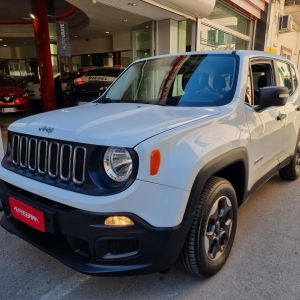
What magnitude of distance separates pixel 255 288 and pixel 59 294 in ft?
4.86

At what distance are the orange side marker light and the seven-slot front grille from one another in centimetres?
43

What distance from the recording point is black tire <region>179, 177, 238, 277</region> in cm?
205

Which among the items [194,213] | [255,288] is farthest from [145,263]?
[255,288]

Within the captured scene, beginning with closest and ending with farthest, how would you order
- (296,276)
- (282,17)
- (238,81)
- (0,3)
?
(296,276) < (238,81) < (0,3) < (282,17)

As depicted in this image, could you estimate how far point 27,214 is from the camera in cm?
205

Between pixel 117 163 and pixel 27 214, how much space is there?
82 cm

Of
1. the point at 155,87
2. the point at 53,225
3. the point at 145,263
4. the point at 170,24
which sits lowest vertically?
the point at 145,263

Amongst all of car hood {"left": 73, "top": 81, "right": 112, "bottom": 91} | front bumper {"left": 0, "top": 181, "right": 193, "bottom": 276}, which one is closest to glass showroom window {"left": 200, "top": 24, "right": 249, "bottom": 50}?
car hood {"left": 73, "top": 81, "right": 112, "bottom": 91}

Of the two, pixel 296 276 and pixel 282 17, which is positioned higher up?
pixel 282 17

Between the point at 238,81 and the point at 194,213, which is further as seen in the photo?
the point at 238,81

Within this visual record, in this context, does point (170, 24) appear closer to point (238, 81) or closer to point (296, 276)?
point (238, 81)

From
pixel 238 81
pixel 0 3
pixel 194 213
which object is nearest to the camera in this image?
pixel 194 213

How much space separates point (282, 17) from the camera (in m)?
14.2

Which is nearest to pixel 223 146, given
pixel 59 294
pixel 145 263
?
pixel 145 263
